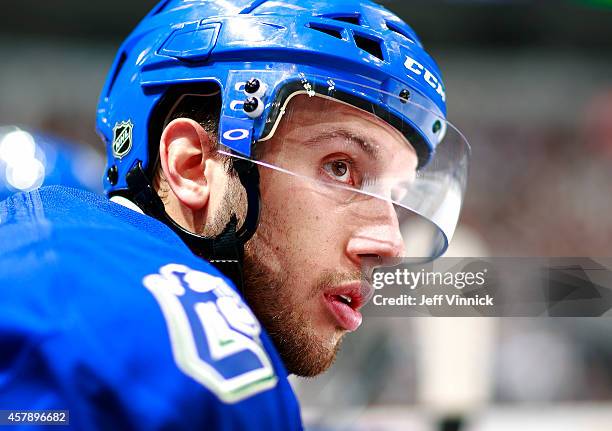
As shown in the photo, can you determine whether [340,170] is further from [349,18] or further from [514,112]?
[514,112]

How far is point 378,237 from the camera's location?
1.64 meters

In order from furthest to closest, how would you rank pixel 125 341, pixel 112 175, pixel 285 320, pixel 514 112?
pixel 514 112, pixel 112 175, pixel 285 320, pixel 125 341

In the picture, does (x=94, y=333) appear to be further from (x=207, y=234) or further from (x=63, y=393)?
(x=207, y=234)

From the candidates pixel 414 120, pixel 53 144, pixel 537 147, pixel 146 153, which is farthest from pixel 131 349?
pixel 537 147

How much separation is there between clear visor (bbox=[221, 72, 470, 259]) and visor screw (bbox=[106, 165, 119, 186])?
1.03ft

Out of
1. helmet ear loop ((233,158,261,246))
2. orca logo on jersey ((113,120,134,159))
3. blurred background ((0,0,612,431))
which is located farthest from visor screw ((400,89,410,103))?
blurred background ((0,0,612,431))

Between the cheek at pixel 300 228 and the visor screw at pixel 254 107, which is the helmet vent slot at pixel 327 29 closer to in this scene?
the visor screw at pixel 254 107

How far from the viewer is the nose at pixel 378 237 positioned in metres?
1.62

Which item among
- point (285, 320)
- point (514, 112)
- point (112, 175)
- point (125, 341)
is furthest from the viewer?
point (514, 112)

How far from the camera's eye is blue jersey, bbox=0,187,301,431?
2.77 ft

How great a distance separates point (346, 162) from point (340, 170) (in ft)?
0.07

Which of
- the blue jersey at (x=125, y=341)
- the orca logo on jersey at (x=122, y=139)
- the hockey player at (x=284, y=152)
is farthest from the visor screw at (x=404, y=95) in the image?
the blue jersey at (x=125, y=341)

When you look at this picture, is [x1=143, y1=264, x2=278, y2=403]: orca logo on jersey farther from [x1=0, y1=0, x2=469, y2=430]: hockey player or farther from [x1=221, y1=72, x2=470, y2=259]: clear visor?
[x1=221, y1=72, x2=470, y2=259]: clear visor

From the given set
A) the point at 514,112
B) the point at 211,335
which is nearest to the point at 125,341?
the point at 211,335
